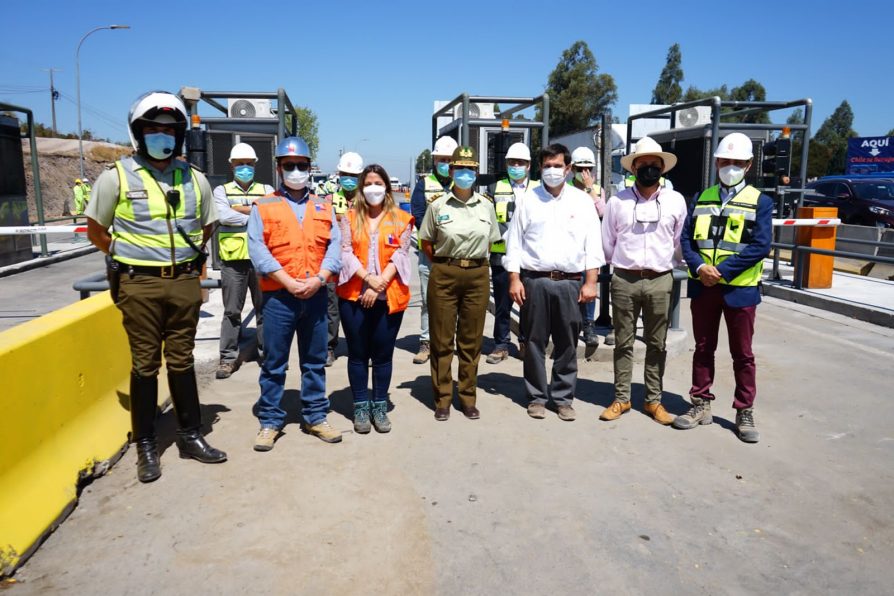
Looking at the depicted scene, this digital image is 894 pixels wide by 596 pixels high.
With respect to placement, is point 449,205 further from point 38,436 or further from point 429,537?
point 38,436

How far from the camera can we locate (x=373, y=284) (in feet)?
15.1

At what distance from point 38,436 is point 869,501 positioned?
450cm

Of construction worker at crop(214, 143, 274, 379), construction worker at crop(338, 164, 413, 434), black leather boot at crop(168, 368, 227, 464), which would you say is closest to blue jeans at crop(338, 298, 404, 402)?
construction worker at crop(338, 164, 413, 434)

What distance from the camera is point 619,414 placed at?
514cm

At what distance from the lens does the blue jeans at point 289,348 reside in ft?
14.5

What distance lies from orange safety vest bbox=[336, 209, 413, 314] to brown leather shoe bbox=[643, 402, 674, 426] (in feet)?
6.79

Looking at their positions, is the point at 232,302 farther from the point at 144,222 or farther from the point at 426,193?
the point at 144,222

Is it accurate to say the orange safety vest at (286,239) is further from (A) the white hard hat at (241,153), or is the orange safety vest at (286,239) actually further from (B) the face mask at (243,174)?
(A) the white hard hat at (241,153)

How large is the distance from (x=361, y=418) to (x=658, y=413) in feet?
7.34

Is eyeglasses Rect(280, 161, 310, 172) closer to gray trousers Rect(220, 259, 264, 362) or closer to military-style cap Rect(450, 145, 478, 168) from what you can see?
military-style cap Rect(450, 145, 478, 168)

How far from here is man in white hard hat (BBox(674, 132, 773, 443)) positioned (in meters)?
4.65

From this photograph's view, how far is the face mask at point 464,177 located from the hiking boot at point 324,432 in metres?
1.99

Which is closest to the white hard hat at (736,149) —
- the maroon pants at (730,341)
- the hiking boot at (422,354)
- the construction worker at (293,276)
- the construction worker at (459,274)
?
the maroon pants at (730,341)

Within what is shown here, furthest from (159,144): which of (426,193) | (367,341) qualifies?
(426,193)
